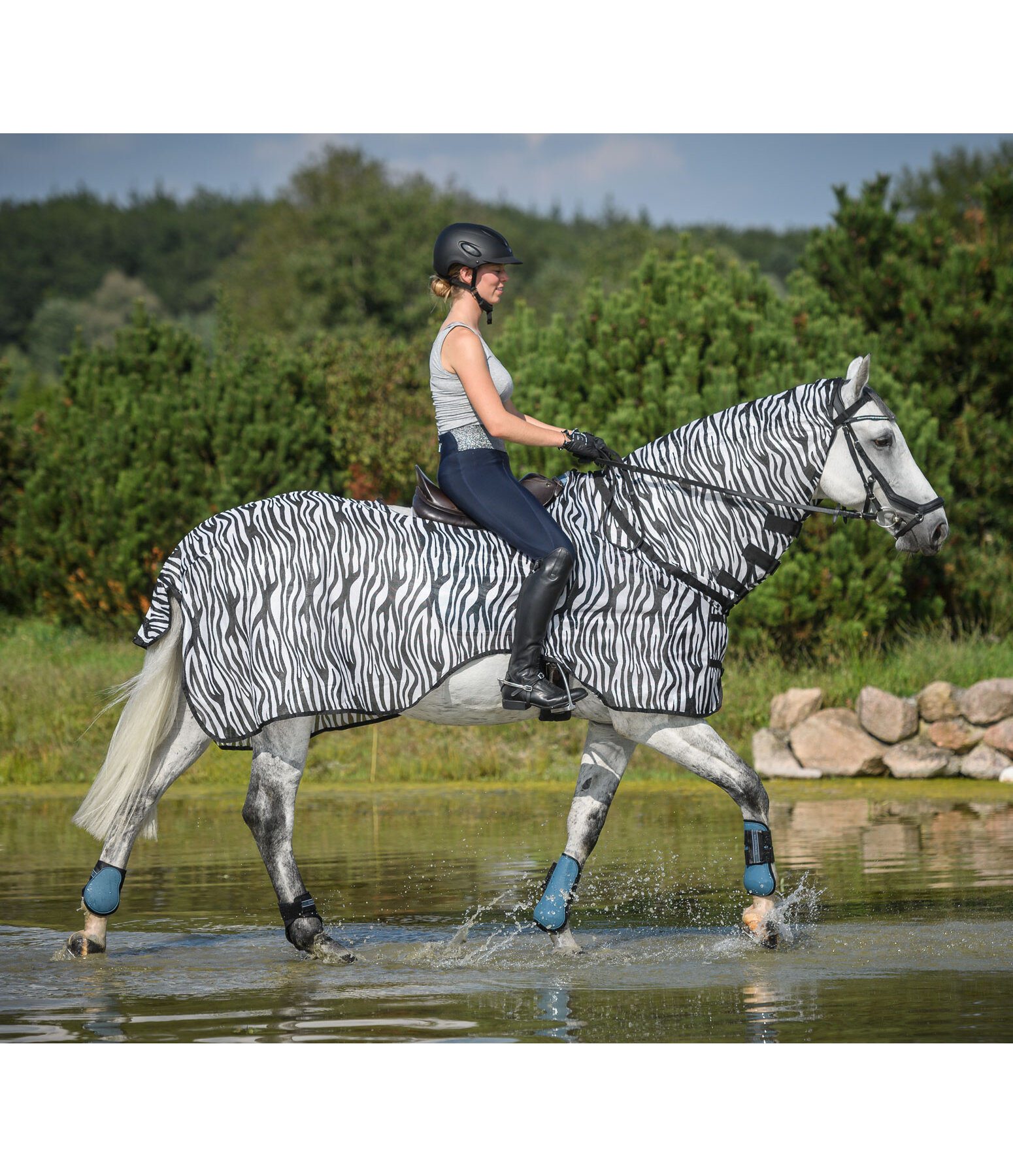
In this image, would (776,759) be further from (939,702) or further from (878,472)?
(878,472)

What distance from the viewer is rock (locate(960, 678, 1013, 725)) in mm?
11758

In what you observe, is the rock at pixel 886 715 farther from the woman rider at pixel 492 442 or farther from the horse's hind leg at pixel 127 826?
the horse's hind leg at pixel 127 826

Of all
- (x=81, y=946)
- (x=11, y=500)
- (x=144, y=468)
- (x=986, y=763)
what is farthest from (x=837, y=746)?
(x=11, y=500)

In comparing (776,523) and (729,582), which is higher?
(776,523)

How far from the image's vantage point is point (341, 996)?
552cm

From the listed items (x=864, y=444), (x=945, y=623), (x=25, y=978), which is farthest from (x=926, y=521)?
(x=945, y=623)

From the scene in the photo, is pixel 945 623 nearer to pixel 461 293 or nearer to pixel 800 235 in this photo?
pixel 461 293

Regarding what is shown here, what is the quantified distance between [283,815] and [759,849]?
206 centimetres

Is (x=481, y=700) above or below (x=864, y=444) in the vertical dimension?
below

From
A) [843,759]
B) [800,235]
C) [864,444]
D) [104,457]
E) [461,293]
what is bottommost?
[843,759]

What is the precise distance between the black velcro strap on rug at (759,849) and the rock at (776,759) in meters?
5.87

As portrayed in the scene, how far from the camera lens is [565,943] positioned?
638 cm

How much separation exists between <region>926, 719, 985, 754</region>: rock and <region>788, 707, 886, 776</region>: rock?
0.46 meters

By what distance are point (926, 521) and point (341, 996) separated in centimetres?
305
